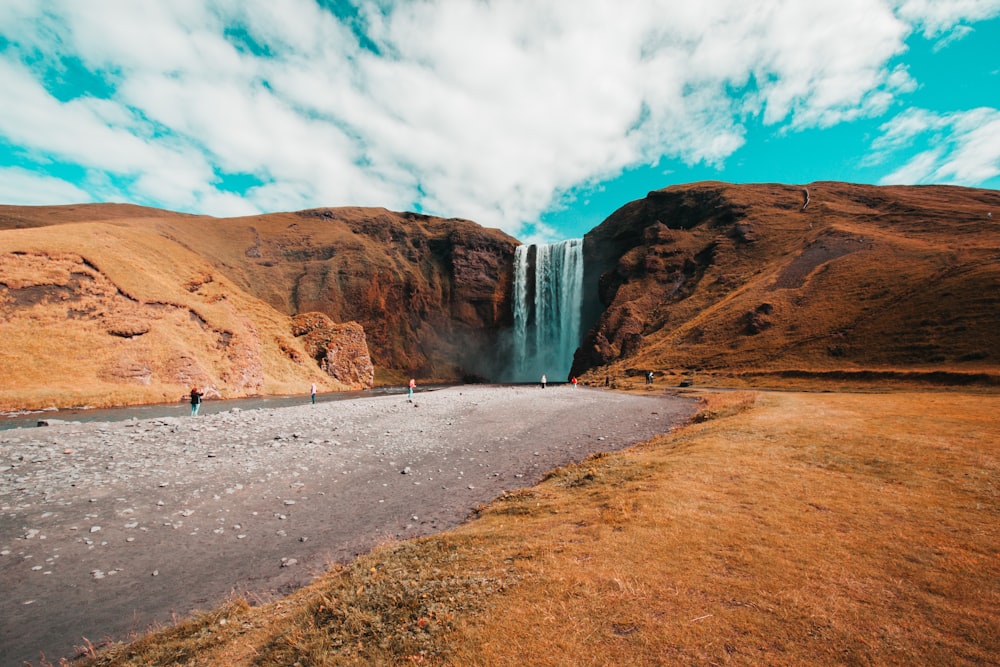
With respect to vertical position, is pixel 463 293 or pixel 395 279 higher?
pixel 395 279

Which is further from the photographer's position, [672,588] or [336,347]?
[336,347]

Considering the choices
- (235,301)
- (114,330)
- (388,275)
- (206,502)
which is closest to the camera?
(206,502)

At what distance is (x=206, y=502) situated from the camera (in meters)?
12.2

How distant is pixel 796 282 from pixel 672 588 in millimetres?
84685

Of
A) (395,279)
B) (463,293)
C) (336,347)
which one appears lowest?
(336,347)

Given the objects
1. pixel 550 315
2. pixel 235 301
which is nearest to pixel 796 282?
pixel 550 315

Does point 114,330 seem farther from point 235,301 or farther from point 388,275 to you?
point 388,275

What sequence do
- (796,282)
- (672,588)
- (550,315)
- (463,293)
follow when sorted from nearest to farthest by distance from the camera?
(672,588) < (796,282) < (550,315) < (463,293)

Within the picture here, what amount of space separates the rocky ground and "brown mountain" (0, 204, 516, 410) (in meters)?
25.6

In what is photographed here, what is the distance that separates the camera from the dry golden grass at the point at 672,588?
393cm

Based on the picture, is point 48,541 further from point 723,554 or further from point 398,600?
point 723,554

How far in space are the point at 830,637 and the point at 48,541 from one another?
1490cm

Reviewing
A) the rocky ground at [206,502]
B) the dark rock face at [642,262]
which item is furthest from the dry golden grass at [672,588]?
the dark rock face at [642,262]

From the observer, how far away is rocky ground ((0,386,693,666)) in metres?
7.93
